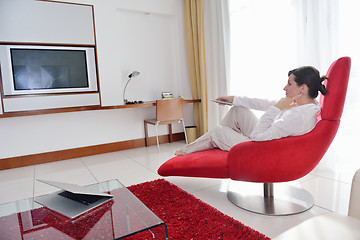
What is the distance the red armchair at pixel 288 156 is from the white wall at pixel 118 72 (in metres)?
2.34

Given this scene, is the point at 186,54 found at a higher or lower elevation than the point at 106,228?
higher

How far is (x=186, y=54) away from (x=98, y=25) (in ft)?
4.76

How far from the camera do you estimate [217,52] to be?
362 centimetres

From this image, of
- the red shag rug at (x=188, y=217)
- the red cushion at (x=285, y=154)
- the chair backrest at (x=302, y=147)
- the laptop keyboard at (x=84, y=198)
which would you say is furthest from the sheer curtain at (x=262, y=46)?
the laptop keyboard at (x=84, y=198)

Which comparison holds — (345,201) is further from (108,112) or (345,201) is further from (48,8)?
(48,8)

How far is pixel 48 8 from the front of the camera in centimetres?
322

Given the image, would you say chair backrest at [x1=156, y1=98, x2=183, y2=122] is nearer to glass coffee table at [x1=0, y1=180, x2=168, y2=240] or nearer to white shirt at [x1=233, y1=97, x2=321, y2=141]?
white shirt at [x1=233, y1=97, x2=321, y2=141]

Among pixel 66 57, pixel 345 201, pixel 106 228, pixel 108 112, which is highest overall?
pixel 66 57

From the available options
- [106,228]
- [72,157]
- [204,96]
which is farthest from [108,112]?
[106,228]

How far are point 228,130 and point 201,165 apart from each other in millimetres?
384

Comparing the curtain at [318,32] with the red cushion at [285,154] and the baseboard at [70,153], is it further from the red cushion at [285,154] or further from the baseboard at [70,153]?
the baseboard at [70,153]

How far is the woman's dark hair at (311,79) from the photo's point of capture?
1.62 m

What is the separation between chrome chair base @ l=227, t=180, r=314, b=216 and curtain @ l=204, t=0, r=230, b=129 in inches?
66.5

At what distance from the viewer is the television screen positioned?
314 cm
